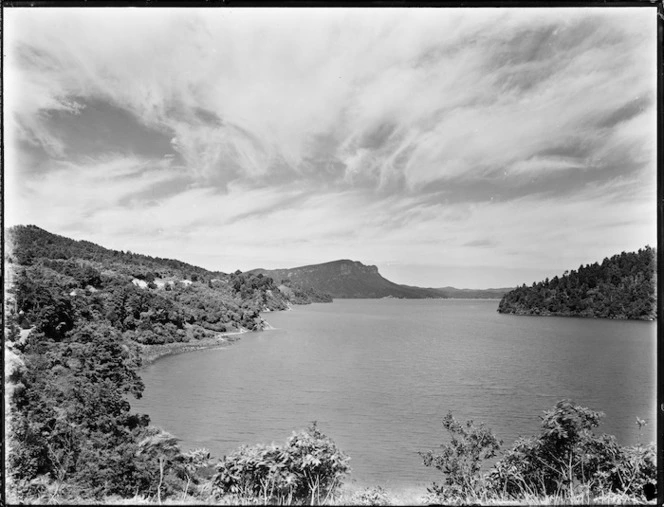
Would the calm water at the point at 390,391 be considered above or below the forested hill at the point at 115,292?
below

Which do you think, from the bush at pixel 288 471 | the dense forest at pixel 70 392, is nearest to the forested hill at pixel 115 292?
the dense forest at pixel 70 392

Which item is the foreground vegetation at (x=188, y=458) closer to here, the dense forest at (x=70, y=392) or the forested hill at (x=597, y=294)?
the dense forest at (x=70, y=392)

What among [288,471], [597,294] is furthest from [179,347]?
[597,294]

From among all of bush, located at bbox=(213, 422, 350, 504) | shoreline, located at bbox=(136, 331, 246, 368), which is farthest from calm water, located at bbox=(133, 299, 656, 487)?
bush, located at bbox=(213, 422, 350, 504)

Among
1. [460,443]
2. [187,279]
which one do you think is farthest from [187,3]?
[187,279]

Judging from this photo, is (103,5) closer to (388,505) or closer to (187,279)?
(388,505)

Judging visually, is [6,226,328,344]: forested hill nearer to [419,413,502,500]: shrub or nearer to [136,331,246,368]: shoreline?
[136,331,246,368]: shoreline
